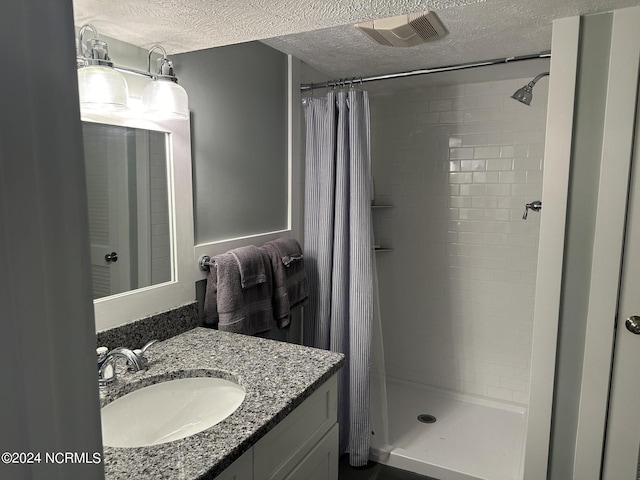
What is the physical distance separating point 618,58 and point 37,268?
1.90 meters

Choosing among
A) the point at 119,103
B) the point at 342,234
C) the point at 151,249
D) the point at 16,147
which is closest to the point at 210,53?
the point at 119,103

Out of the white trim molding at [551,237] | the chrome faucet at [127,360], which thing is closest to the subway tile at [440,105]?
the white trim molding at [551,237]

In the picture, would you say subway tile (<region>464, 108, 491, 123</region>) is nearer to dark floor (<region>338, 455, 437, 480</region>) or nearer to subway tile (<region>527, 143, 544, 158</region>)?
subway tile (<region>527, 143, 544, 158</region>)

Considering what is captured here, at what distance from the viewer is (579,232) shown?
5.61ft

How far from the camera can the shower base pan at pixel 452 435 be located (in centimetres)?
228

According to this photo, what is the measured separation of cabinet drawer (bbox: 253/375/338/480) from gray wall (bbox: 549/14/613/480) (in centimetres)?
98

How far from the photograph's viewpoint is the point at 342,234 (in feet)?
7.51

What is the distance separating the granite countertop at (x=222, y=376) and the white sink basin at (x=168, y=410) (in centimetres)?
3

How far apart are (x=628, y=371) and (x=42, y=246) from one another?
6.48 ft

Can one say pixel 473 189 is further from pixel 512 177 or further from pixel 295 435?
pixel 295 435

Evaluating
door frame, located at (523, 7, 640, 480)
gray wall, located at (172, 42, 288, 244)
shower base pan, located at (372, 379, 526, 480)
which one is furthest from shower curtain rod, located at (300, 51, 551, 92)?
shower base pan, located at (372, 379, 526, 480)

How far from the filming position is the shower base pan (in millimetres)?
2279

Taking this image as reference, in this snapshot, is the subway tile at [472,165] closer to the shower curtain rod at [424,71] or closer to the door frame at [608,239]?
the shower curtain rod at [424,71]

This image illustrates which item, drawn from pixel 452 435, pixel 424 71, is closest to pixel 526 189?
pixel 424 71
